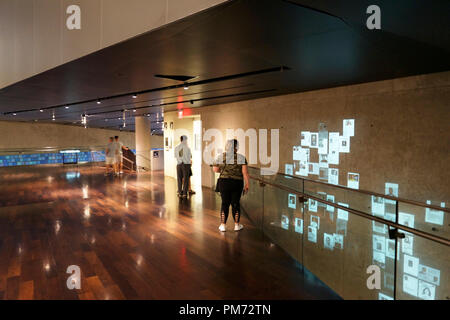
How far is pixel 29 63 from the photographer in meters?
5.77

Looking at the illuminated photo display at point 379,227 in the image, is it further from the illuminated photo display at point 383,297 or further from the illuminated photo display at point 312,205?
the illuminated photo display at point 312,205

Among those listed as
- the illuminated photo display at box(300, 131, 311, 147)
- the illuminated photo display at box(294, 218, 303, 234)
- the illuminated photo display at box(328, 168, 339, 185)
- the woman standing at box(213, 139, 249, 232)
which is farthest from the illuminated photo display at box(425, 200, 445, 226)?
the woman standing at box(213, 139, 249, 232)

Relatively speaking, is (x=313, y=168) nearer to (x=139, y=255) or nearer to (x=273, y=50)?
(x=273, y=50)

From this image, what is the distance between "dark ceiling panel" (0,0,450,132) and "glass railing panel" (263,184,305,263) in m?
1.97

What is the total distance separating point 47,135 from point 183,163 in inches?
706

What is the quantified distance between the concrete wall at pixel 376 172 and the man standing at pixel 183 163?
2.39 m

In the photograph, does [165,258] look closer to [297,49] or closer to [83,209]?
[297,49]

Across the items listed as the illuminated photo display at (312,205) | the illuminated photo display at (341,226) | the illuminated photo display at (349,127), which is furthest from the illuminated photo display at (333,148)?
the illuminated photo display at (341,226)

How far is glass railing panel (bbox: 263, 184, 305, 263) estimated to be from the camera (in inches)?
172

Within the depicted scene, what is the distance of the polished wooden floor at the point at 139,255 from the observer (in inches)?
127

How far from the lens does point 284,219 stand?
479 centimetres

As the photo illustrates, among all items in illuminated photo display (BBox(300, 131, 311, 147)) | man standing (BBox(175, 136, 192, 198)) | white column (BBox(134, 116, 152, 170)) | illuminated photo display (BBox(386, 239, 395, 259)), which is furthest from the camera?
white column (BBox(134, 116, 152, 170))

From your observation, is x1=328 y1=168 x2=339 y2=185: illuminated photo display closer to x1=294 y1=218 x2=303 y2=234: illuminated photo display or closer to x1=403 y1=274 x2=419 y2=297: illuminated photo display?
x1=294 y1=218 x2=303 y2=234: illuminated photo display

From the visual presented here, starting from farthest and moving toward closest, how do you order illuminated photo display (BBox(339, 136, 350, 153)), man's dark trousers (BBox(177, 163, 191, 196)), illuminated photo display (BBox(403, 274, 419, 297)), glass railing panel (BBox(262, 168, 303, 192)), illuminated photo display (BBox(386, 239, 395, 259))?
man's dark trousers (BBox(177, 163, 191, 196)) < illuminated photo display (BBox(339, 136, 350, 153)) < glass railing panel (BBox(262, 168, 303, 192)) < illuminated photo display (BBox(403, 274, 419, 297)) < illuminated photo display (BBox(386, 239, 395, 259))
